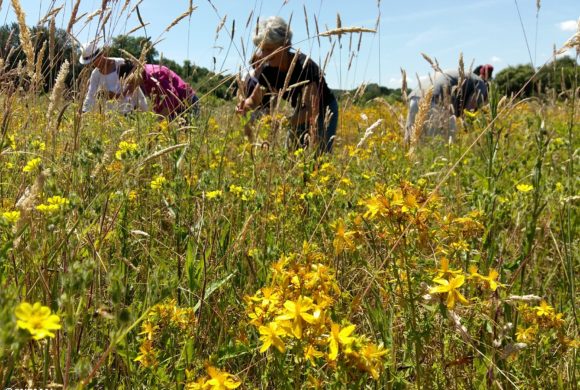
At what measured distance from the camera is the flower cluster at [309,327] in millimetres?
972

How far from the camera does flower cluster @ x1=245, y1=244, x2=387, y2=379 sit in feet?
3.19

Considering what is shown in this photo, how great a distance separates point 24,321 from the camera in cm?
71

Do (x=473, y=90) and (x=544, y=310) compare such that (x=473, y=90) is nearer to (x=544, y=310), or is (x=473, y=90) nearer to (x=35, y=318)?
(x=544, y=310)

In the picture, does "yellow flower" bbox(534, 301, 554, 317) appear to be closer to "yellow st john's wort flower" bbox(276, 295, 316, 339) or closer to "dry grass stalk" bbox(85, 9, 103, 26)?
"yellow st john's wort flower" bbox(276, 295, 316, 339)

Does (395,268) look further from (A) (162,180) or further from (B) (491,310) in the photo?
(A) (162,180)

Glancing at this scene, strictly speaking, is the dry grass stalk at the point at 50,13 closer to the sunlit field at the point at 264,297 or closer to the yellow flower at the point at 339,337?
the sunlit field at the point at 264,297

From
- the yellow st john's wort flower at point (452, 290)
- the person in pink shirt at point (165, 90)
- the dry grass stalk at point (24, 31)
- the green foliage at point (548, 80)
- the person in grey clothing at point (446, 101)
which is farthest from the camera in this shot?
the person in grey clothing at point (446, 101)

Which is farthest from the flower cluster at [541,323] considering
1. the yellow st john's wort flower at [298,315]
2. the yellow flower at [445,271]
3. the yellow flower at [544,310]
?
the yellow st john's wort flower at [298,315]

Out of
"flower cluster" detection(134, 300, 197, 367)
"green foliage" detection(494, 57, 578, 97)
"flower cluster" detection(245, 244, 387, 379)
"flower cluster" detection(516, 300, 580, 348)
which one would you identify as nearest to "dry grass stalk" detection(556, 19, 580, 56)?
"green foliage" detection(494, 57, 578, 97)

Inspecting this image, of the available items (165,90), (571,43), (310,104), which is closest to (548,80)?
(310,104)

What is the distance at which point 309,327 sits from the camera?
3.30 feet

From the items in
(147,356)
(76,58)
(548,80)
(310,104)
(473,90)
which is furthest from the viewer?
(473,90)

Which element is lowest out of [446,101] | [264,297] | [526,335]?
[526,335]

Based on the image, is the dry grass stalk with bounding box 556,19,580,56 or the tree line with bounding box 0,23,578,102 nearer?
the dry grass stalk with bounding box 556,19,580,56
